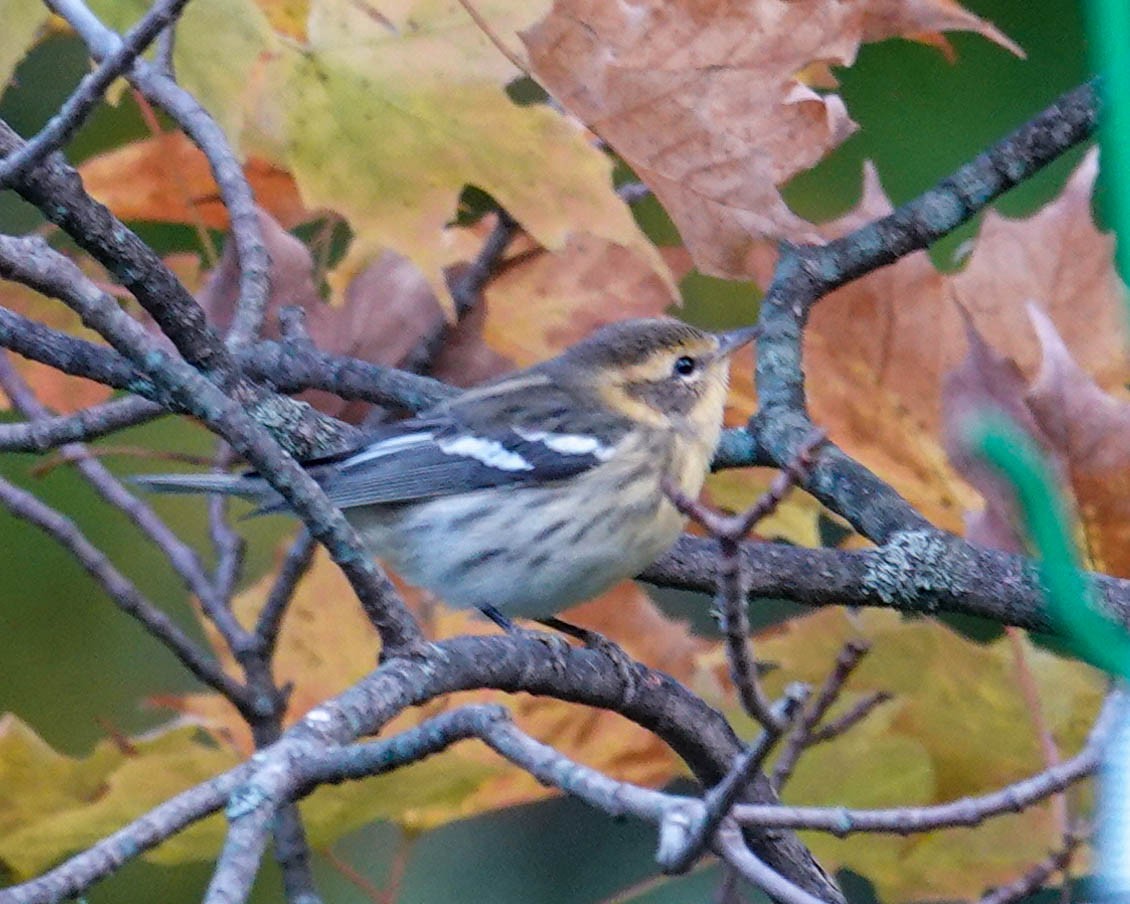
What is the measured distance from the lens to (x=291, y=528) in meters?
3.87

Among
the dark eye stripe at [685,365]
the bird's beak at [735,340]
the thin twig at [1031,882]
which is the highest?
the dark eye stripe at [685,365]

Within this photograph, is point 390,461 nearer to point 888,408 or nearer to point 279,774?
point 888,408

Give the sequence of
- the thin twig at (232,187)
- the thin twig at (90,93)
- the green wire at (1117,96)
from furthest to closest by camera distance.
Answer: the thin twig at (232,187), the thin twig at (90,93), the green wire at (1117,96)

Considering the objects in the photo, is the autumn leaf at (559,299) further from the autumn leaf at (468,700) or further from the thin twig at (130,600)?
the thin twig at (130,600)

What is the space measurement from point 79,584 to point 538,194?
9.04ft

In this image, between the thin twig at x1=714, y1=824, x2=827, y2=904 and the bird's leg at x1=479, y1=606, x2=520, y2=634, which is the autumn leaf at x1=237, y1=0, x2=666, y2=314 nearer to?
the bird's leg at x1=479, y1=606, x2=520, y2=634

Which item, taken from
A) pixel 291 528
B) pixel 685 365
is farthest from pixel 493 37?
pixel 291 528

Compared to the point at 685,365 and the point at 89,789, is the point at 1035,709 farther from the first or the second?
→ the point at 89,789

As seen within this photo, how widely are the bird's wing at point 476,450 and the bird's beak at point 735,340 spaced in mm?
228

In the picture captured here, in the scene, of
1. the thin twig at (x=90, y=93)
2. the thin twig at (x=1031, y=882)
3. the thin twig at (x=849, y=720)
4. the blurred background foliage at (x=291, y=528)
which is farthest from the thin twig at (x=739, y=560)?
the blurred background foliage at (x=291, y=528)

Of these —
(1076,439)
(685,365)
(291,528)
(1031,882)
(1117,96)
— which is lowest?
(1031,882)

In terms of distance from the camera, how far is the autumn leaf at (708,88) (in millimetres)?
1720

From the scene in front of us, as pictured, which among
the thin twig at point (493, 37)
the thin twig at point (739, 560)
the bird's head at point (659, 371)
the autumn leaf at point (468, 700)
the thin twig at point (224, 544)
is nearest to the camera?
the thin twig at point (739, 560)

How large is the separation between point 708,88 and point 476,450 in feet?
3.09
